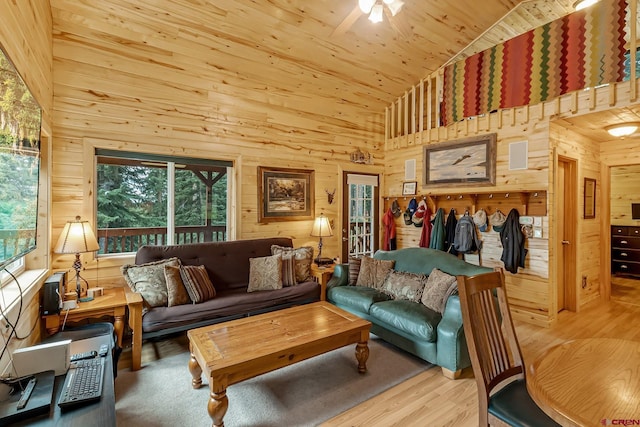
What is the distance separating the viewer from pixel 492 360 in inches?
62.3

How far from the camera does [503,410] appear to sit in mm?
1440

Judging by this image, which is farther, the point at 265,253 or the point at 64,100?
the point at 265,253

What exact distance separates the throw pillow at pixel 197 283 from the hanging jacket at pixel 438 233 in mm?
3111

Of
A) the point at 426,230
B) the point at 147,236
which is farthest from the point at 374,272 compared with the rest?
the point at 147,236

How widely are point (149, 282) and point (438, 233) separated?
3.74 meters

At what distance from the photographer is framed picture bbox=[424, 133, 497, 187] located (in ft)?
13.8

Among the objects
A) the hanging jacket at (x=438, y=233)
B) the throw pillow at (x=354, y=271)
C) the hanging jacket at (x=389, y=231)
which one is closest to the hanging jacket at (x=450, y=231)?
the hanging jacket at (x=438, y=233)

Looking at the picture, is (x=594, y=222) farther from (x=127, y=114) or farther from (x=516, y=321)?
(x=127, y=114)

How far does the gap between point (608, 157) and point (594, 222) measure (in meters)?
0.97

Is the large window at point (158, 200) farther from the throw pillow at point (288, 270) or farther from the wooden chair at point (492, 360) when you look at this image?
the wooden chair at point (492, 360)

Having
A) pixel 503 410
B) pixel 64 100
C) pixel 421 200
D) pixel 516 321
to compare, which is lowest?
pixel 516 321

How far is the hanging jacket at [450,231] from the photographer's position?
14.9 feet

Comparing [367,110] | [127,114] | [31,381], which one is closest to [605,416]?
[31,381]

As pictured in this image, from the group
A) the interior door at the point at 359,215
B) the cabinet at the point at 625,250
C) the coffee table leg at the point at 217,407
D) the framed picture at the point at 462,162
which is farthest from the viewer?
the cabinet at the point at 625,250
